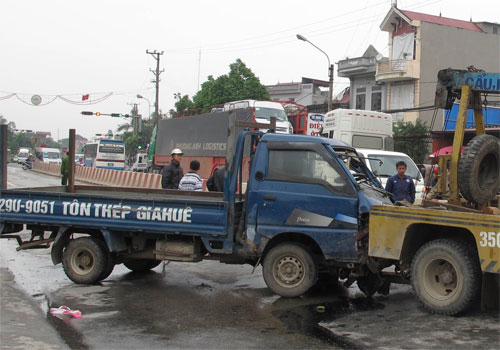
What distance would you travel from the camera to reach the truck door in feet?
22.9

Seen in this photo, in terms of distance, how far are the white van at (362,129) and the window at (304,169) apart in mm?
10095

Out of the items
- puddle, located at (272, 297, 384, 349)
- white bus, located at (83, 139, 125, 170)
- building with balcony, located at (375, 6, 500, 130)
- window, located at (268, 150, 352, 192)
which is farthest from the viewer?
white bus, located at (83, 139, 125, 170)

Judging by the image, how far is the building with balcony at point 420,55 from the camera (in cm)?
3903

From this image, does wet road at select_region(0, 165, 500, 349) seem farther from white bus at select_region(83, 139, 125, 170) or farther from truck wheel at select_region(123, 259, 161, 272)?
white bus at select_region(83, 139, 125, 170)

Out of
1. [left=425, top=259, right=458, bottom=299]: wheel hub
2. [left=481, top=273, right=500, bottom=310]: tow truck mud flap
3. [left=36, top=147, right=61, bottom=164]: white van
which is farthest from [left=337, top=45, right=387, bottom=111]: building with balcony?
[left=481, top=273, right=500, bottom=310]: tow truck mud flap

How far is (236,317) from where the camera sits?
253 inches

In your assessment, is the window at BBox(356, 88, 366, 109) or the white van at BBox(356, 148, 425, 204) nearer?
the white van at BBox(356, 148, 425, 204)

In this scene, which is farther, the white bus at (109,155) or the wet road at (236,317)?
the white bus at (109,155)

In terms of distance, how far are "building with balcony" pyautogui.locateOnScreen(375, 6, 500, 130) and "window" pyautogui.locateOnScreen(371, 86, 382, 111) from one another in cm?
135

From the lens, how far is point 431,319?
6.19 m

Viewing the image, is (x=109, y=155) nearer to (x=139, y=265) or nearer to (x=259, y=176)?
(x=139, y=265)

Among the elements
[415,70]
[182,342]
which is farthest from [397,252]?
[415,70]

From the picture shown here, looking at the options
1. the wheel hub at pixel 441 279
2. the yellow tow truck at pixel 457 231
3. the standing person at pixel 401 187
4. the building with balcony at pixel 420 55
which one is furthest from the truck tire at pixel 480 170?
the building with balcony at pixel 420 55

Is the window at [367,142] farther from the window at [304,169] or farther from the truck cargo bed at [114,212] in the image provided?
the window at [304,169]
